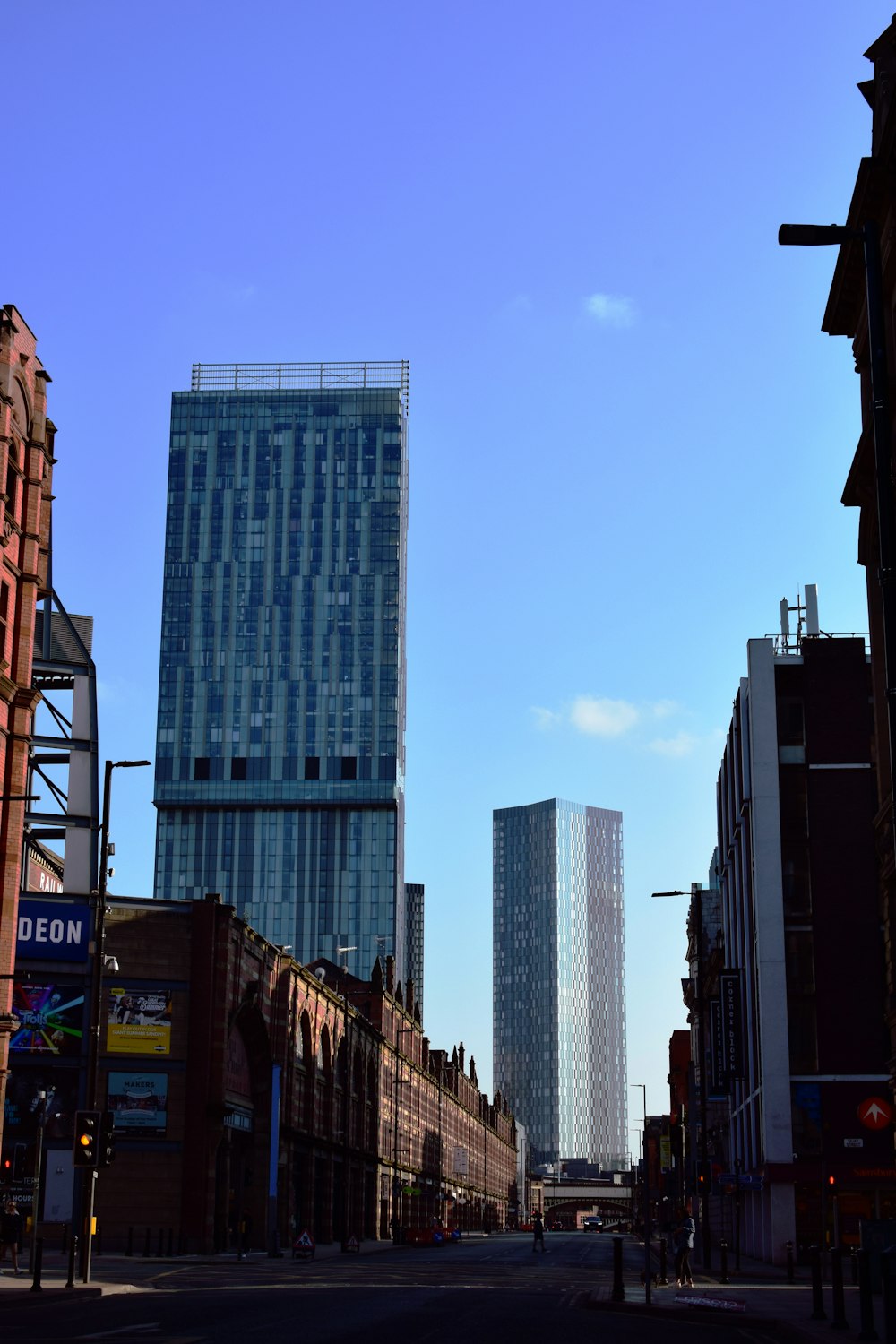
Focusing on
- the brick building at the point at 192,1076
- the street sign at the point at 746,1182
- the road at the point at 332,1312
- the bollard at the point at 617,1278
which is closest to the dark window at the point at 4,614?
the brick building at the point at 192,1076

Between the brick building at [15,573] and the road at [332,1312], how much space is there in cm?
1135

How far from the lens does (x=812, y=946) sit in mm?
66312

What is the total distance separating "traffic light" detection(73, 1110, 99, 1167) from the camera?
32938 millimetres

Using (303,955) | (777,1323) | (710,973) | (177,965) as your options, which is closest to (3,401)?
(177,965)

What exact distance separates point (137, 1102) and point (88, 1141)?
27430 mm

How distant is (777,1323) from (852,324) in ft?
73.5

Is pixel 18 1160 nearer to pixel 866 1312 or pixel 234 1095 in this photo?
pixel 234 1095

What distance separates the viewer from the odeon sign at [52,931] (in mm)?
59062

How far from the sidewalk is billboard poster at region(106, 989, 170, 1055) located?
73.1 feet

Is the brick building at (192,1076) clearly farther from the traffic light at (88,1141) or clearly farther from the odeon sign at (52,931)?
the traffic light at (88,1141)

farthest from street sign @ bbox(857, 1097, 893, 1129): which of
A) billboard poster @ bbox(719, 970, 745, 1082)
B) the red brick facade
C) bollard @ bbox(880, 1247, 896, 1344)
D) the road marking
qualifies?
billboard poster @ bbox(719, 970, 745, 1082)

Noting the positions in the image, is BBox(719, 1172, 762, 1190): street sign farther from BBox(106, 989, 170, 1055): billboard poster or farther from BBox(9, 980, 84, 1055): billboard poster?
BBox(9, 980, 84, 1055): billboard poster

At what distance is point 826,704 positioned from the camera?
67312 millimetres

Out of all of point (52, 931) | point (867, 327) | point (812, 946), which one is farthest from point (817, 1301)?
point (812, 946)
